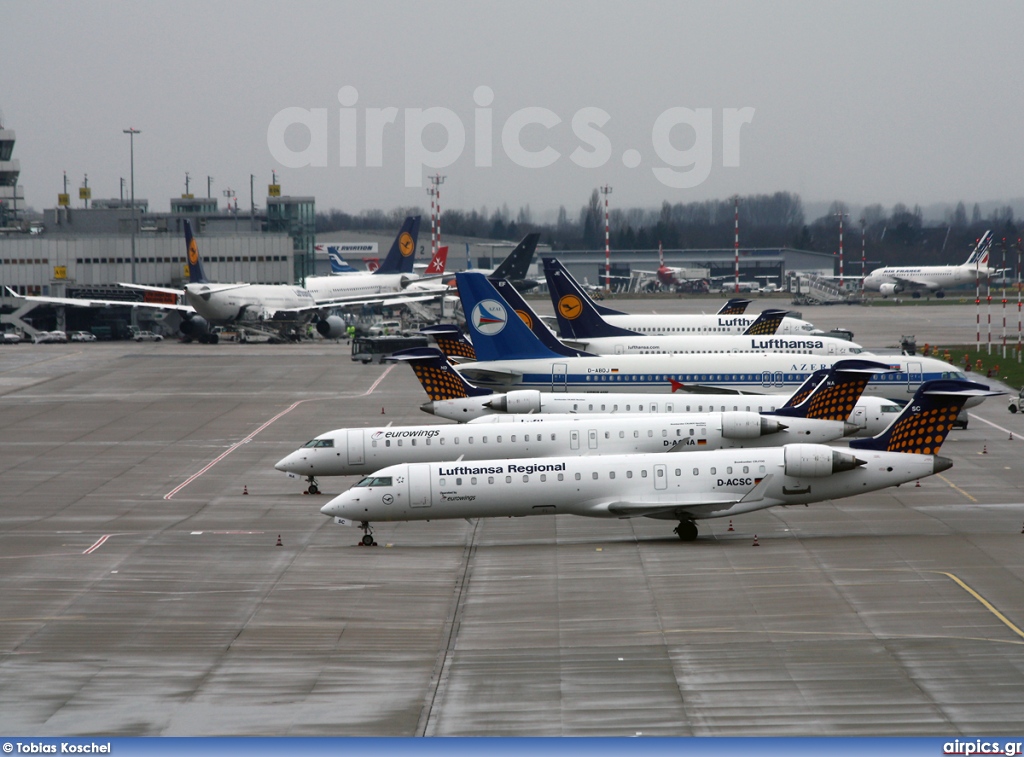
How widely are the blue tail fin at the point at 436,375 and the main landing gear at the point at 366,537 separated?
15695 mm

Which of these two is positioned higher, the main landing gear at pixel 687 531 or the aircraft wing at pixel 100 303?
the aircraft wing at pixel 100 303

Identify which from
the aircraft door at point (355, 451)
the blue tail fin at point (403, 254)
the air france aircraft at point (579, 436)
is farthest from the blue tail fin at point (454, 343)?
the blue tail fin at point (403, 254)

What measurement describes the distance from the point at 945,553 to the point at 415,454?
20.1 metres

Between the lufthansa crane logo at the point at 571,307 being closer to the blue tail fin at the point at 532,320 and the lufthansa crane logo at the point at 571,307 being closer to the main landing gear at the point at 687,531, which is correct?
the blue tail fin at the point at 532,320

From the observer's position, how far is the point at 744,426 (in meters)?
46.8

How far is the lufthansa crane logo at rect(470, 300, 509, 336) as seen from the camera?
6588 cm

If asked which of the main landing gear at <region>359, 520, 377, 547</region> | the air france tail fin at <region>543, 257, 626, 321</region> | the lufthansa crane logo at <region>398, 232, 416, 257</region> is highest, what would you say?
the lufthansa crane logo at <region>398, 232, 416, 257</region>

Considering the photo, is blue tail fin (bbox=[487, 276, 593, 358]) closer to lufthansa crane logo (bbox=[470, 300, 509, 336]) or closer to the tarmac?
lufthansa crane logo (bbox=[470, 300, 509, 336])

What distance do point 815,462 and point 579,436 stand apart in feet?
34.1

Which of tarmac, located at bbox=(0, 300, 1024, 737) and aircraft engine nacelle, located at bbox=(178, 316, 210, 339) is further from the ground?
aircraft engine nacelle, located at bbox=(178, 316, 210, 339)

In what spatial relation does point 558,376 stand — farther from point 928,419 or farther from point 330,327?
point 330,327

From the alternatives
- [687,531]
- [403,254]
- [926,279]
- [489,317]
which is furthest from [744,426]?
[926,279]

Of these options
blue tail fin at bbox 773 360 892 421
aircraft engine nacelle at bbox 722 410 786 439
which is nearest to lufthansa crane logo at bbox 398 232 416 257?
blue tail fin at bbox 773 360 892 421

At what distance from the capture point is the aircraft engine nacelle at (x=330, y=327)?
127 metres
